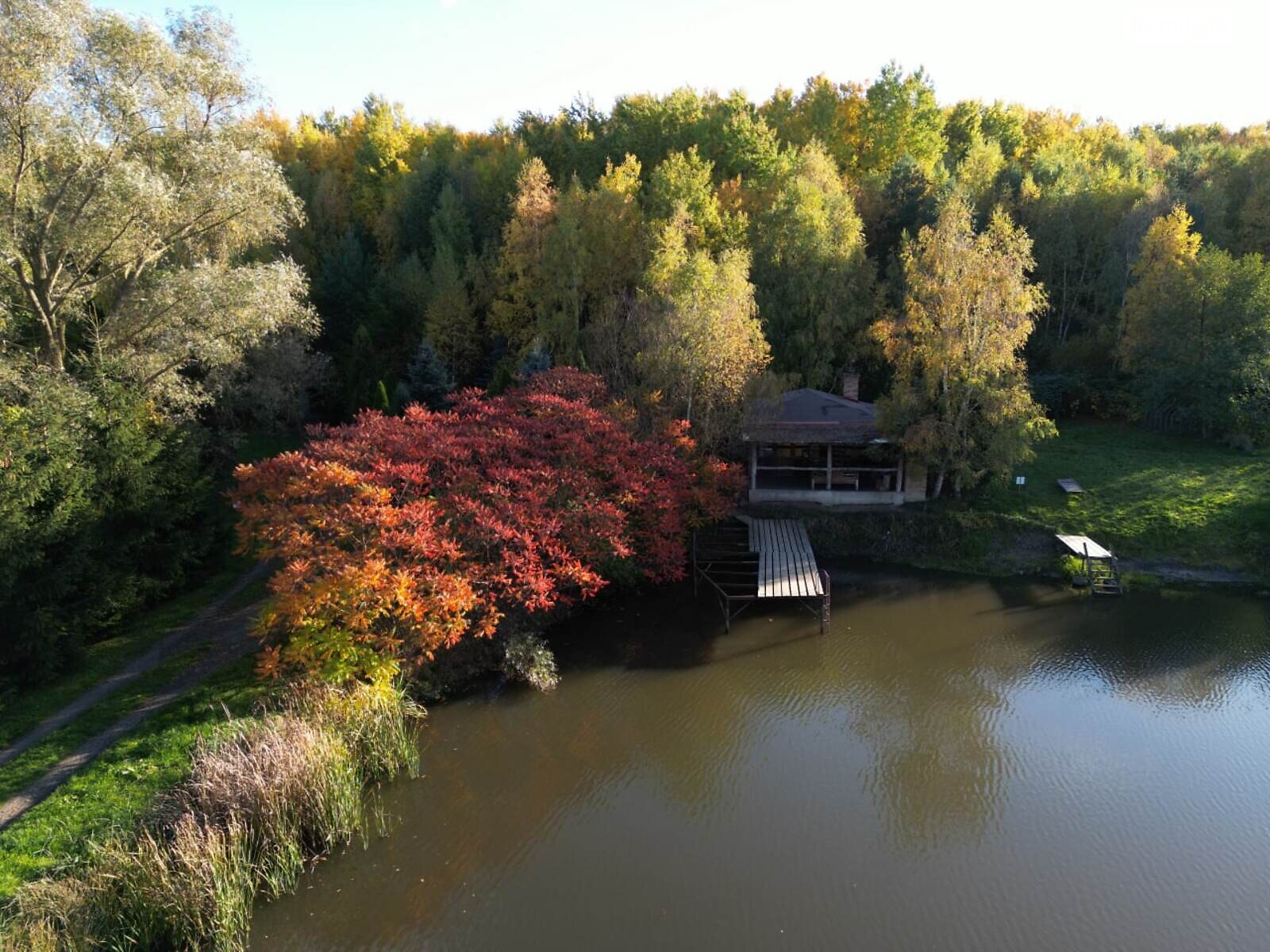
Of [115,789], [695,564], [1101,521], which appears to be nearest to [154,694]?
[115,789]

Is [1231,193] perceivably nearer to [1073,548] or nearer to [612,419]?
[1073,548]

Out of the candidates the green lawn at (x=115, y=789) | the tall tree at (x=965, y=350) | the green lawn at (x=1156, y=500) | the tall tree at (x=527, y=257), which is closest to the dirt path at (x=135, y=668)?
the green lawn at (x=115, y=789)

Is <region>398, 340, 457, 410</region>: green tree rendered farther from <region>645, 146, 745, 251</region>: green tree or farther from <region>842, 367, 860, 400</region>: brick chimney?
<region>842, 367, 860, 400</region>: brick chimney

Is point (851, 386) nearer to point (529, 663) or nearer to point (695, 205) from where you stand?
point (695, 205)

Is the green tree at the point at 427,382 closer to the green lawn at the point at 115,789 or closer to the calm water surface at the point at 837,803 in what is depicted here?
the calm water surface at the point at 837,803

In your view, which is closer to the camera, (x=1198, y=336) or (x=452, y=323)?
(x=1198, y=336)

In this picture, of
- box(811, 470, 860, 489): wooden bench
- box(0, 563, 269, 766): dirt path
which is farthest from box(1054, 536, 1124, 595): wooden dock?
box(0, 563, 269, 766): dirt path

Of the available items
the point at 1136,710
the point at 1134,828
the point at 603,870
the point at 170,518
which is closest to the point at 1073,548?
the point at 1136,710
